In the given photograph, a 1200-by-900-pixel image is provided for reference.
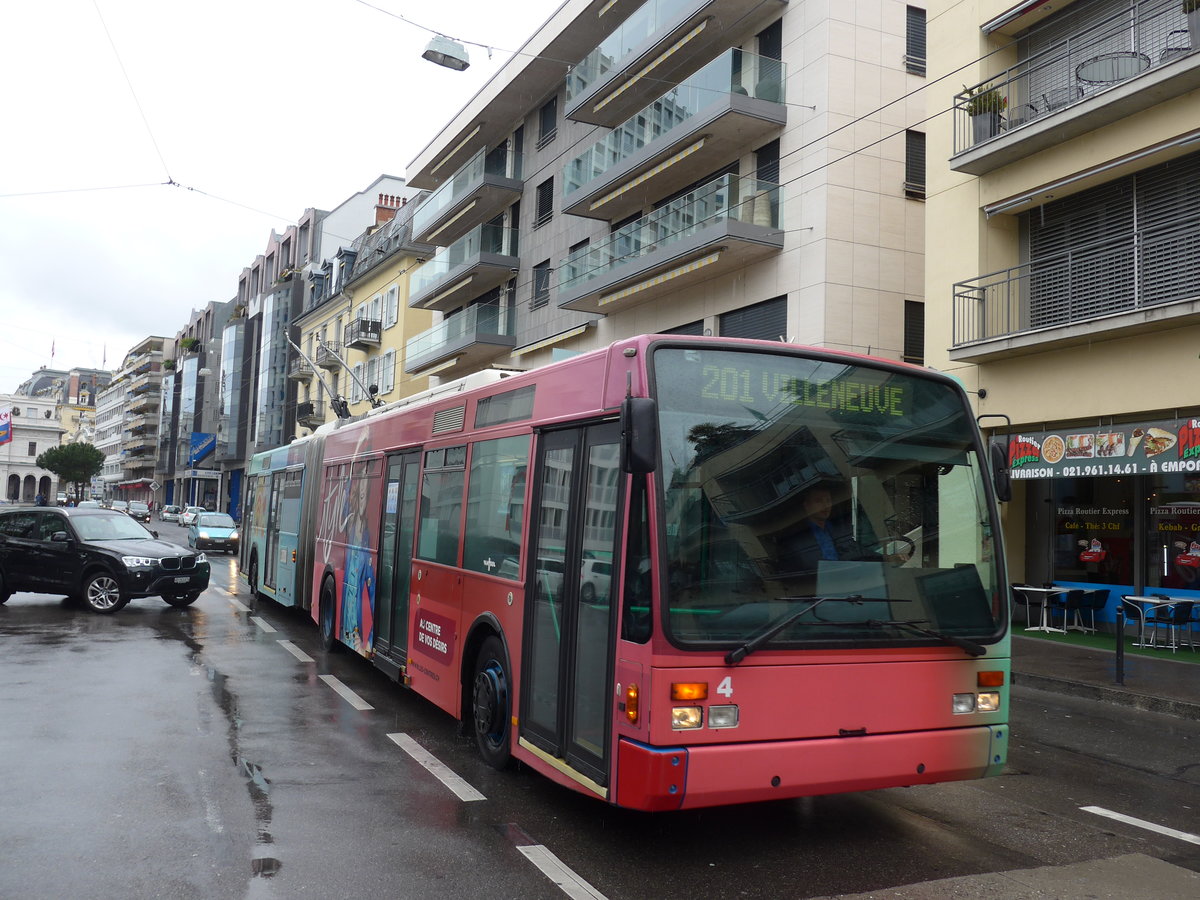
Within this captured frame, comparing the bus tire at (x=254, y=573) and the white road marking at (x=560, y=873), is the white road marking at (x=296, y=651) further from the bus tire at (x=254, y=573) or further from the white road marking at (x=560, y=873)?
the white road marking at (x=560, y=873)

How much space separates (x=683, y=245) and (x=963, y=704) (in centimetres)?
1676

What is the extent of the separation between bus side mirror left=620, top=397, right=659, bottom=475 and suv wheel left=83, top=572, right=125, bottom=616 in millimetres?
13611

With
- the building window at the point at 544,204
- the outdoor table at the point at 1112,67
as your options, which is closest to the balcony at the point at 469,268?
the building window at the point at 544,204

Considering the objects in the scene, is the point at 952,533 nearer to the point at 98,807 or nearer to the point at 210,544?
the point at 98,807

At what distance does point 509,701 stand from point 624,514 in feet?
6.36

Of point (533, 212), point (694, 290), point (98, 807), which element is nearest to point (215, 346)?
point (533, 212)

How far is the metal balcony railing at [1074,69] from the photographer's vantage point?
47.1ft

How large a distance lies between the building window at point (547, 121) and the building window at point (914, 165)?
42.0 feet

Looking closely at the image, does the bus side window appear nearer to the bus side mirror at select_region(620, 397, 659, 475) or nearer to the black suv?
the bus side mirror at select_region(620, 397, 659, 475)

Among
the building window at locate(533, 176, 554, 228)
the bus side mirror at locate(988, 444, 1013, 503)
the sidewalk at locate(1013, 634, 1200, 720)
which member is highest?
the building window at locate(533, 176, 554, 228)

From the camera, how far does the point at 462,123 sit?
115ft

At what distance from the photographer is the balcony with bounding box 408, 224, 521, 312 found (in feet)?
106

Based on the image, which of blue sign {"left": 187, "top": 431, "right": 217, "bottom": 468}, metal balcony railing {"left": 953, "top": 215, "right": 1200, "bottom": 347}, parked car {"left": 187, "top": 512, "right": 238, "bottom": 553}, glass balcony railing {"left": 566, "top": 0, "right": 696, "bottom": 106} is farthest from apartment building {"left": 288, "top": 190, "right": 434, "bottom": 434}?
metal balcony railing {"left": 953, "top": 215, "right": 1200, "bottom": 347}

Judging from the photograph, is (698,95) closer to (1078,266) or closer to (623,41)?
(623,41)
